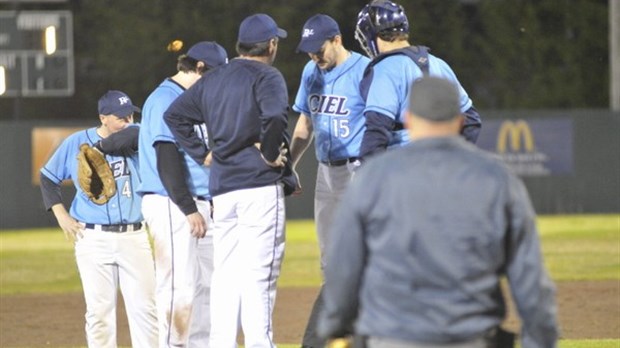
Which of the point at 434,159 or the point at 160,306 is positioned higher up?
the point at 434,159

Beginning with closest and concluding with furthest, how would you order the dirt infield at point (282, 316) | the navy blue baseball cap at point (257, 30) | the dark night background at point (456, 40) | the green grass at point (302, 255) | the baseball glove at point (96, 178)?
the navy blue baseball cap at point (257, 30)
the baseball glove at point (96, 178)
the dirt infield at point (282, 316)
the green grass at point (302, 255)
the dark night background at point (456, 40)

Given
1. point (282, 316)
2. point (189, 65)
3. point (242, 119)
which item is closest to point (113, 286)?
point (189, 65)

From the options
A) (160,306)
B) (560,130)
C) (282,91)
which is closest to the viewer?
(282,91)

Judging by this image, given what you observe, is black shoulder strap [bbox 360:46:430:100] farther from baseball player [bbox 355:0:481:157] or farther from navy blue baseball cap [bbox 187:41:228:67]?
navy blue baseball cap [bbox 187:41:228:67]

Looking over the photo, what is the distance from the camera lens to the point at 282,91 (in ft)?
20.3

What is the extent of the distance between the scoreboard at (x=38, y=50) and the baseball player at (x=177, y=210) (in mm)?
13020

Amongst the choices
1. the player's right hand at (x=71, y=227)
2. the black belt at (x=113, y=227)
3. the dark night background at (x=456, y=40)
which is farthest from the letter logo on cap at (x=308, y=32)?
the dark night background at (x=456, y=40)

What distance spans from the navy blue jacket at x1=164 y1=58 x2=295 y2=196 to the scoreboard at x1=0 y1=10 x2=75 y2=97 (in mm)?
13704

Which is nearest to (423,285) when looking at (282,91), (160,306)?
(282,91)

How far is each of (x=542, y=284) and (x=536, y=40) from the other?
2890cm

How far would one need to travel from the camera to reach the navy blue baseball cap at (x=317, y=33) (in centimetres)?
706

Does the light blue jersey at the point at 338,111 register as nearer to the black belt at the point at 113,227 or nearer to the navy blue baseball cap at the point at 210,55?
the navy blue baseball cap at the point at 210,55

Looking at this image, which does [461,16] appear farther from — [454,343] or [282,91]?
[454,343]

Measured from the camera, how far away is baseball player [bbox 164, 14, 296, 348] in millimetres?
6141
